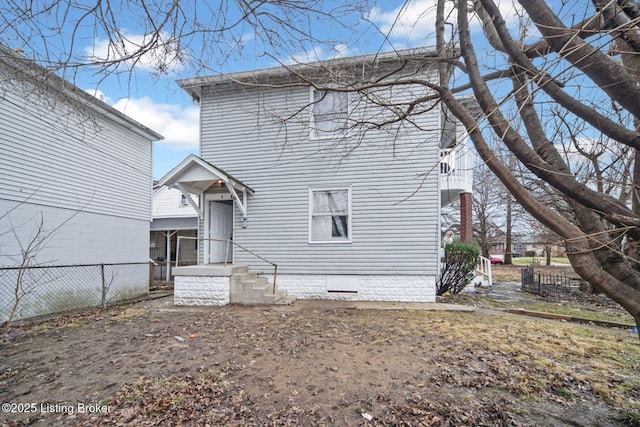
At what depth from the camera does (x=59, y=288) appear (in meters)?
9.28

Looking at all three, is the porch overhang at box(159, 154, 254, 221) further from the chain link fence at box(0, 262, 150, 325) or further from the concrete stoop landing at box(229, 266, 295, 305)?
the chain link fence at box(0, 262, 150, 325)

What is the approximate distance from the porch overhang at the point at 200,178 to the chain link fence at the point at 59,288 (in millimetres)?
2945

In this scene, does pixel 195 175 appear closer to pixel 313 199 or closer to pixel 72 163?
pixel 313 199

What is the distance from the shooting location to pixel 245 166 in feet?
32.4

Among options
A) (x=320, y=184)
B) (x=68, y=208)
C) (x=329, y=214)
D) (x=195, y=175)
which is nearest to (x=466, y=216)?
(x=329, y=214)

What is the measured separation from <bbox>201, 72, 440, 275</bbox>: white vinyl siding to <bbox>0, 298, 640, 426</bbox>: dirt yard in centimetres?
271

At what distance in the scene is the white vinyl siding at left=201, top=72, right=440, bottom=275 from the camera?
29.2 feet

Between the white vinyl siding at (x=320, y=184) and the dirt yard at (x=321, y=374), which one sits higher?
the white vinyl siding at (x=320, y=184)

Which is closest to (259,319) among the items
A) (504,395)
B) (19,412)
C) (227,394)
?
(227,394)

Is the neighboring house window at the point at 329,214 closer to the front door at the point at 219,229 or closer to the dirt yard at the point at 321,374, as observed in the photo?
the front door at the point at 219,229

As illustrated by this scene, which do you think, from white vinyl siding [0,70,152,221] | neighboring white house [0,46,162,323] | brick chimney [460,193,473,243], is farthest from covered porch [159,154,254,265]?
brick chimney [460,193,473,243]

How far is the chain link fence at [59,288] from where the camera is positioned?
7992 mm

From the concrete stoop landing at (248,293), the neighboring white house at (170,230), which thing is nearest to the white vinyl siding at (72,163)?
the neighboring white house at (170,230)

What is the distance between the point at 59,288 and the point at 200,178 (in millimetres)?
5281
